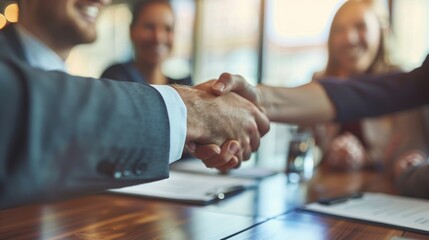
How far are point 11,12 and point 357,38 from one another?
1.58 m

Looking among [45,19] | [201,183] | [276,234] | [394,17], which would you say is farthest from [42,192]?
[394,17]

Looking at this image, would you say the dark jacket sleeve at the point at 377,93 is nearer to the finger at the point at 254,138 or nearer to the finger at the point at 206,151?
the finger at the point at 254,138

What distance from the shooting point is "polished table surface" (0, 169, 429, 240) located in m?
0.68

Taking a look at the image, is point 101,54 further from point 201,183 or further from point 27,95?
point 27,95

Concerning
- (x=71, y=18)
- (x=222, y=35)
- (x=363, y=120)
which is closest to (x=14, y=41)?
(x=71, y=18)

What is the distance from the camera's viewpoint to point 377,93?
4.44 feet

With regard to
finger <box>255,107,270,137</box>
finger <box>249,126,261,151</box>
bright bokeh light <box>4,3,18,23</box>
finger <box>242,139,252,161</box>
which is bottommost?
finger <box>242,139,252,161</box>

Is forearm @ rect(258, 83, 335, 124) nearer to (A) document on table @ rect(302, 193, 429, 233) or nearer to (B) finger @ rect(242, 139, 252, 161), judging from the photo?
(B) finger @ rect(242, 139, 252, 161)

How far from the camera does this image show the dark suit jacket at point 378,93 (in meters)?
1.34

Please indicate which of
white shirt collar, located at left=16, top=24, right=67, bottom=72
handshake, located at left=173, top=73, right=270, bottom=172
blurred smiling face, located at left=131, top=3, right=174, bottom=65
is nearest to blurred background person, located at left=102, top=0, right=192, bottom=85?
blurred smiling face, located at left=131, top=3, right=174, bottom=65

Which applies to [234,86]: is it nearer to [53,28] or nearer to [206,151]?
[206,151]

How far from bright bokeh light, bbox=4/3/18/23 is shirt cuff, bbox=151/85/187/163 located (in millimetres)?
935

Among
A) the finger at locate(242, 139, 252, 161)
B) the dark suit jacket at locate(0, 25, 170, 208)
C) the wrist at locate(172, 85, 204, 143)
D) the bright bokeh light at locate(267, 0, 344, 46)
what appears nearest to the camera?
the dark suit jacket at locate(0, 25, 170, 208)

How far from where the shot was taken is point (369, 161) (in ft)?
5.80
